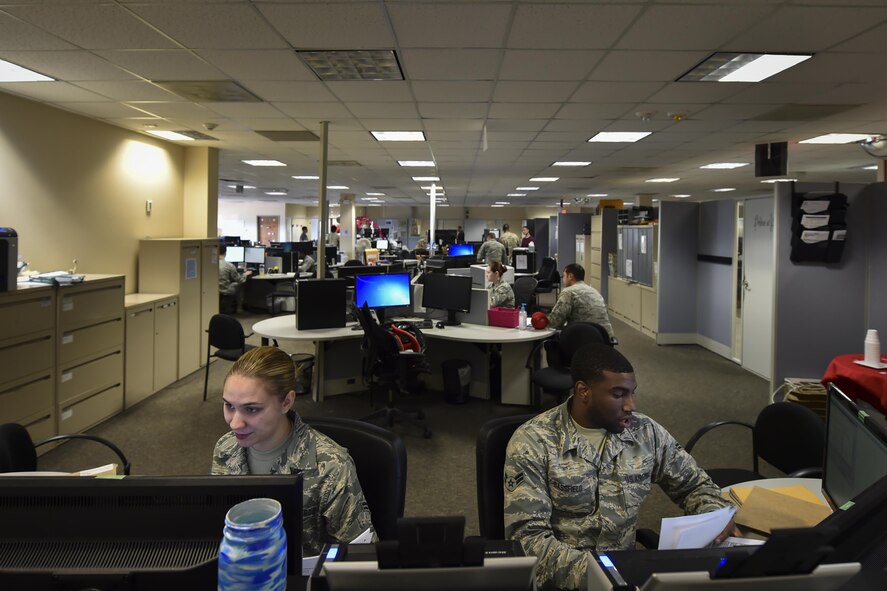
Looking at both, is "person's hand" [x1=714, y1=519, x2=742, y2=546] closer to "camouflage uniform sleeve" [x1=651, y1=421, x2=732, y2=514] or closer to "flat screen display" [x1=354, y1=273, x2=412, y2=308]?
"camouflage uniform sleeve" [x1=651, y1=421, x2=732, y2=514]

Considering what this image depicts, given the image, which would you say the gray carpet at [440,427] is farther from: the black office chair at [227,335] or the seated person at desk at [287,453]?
the seated person at desk at [287,453]

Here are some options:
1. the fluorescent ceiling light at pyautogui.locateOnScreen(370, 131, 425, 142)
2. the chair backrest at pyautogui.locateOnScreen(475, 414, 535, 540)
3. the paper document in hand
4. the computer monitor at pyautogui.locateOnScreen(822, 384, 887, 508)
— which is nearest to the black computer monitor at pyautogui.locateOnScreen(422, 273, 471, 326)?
the fluorescent ceiling light at pyautogui.locateOnScreen(370, 131, 425, 142)

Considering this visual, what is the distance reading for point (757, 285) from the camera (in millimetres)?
5922

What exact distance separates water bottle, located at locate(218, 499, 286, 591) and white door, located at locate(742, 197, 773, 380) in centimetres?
612

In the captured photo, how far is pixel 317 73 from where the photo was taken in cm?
395

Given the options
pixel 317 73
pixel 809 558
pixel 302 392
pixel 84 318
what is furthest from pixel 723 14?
pixel 84 318

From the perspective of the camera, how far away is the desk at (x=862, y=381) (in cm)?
321

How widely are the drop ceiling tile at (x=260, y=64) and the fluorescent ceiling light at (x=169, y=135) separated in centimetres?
262

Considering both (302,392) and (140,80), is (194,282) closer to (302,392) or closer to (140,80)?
(302,392)

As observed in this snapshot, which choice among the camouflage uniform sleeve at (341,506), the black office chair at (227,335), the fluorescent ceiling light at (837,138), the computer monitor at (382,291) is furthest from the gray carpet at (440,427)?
the fluorescent ceiling light at (837,138)

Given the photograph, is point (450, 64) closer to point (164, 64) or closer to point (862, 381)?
point (164, 64)

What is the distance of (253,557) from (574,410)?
47.5 inches

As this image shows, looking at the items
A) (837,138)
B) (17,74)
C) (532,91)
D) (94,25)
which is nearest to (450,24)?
(532,91)

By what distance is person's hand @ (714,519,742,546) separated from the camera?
135 cm
